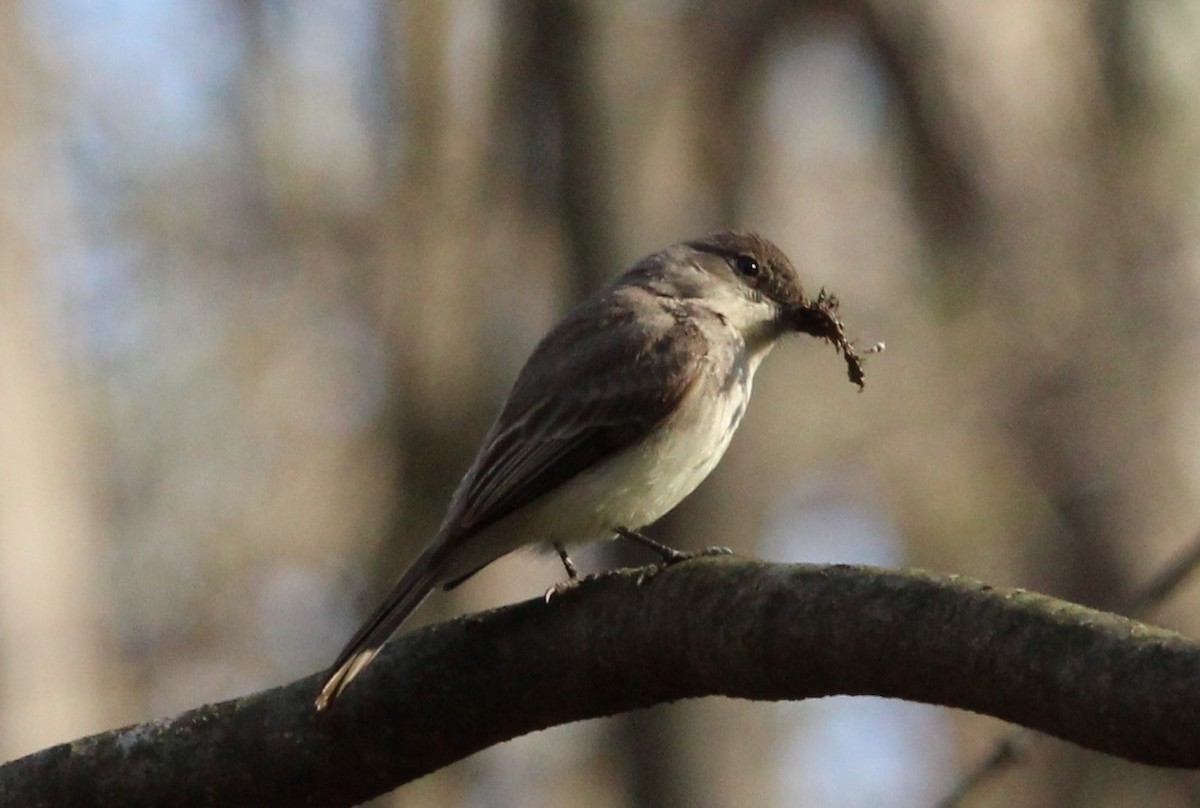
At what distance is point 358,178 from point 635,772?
5.39m

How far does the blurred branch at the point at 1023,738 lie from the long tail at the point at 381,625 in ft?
5.06

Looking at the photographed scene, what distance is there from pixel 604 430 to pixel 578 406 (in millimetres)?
141

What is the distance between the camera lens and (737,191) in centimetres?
1203

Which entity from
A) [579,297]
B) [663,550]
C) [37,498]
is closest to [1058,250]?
[579,297]

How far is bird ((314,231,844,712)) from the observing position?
16.9ft

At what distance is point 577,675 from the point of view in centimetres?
397

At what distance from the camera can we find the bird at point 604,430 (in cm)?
514

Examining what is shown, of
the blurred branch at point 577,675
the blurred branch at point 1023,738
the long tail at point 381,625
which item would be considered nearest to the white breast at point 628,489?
the long tail at point 381,625

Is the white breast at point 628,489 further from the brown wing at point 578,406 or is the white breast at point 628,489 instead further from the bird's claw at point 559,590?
the bird's claw at point 559,590

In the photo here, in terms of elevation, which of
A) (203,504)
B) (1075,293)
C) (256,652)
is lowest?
(256,652)

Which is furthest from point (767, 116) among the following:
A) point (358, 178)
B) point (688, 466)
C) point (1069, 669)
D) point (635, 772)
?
point (1069, 669)

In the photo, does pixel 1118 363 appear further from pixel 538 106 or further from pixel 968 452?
pixel 538 106

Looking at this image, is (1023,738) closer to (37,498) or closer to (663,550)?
(663,550)

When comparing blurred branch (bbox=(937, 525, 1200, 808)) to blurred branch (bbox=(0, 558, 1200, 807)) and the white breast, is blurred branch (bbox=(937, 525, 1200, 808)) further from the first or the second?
the white breast
